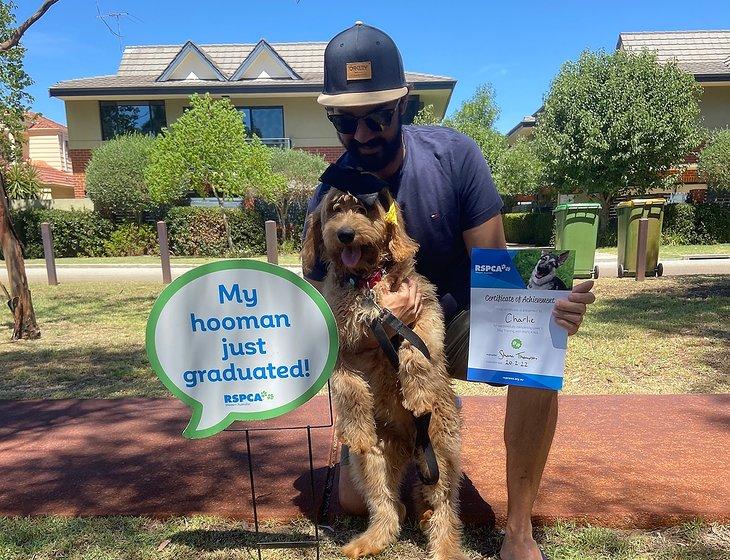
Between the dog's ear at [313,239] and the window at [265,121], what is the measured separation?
2602 cm

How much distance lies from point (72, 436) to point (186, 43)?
27.6 metres

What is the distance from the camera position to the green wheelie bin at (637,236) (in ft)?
37.6

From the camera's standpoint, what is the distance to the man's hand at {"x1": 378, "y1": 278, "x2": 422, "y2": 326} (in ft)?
7.99

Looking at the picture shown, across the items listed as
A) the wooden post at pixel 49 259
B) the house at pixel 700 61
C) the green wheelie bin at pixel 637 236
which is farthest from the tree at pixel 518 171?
the wooden post at pixel 49 259

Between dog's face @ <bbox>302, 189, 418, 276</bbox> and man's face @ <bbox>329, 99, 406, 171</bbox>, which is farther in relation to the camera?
man's face @ <bbox>329, 99, 406, 171</bbox>

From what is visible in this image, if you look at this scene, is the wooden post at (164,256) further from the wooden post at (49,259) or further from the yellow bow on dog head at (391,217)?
the yellow bow on dog head at (391,217)

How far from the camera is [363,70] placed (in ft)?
7.89

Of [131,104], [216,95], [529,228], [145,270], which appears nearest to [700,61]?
[529,228]

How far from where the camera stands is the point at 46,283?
13461mm

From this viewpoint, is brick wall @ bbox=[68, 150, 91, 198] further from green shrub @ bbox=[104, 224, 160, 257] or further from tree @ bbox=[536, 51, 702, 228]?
tree @ bbox=[536, 51, 702, 228]

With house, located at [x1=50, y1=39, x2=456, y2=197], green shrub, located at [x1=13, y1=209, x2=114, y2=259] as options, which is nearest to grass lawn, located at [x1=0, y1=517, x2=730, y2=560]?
green shrub, located at [x1=13, y1=209, x2=114, y2=259]

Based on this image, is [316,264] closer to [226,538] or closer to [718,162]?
[226,538]

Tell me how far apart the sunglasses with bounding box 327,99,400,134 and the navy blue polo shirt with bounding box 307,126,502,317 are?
181mm

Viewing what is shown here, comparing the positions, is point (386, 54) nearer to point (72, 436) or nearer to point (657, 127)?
point (72, 436)
